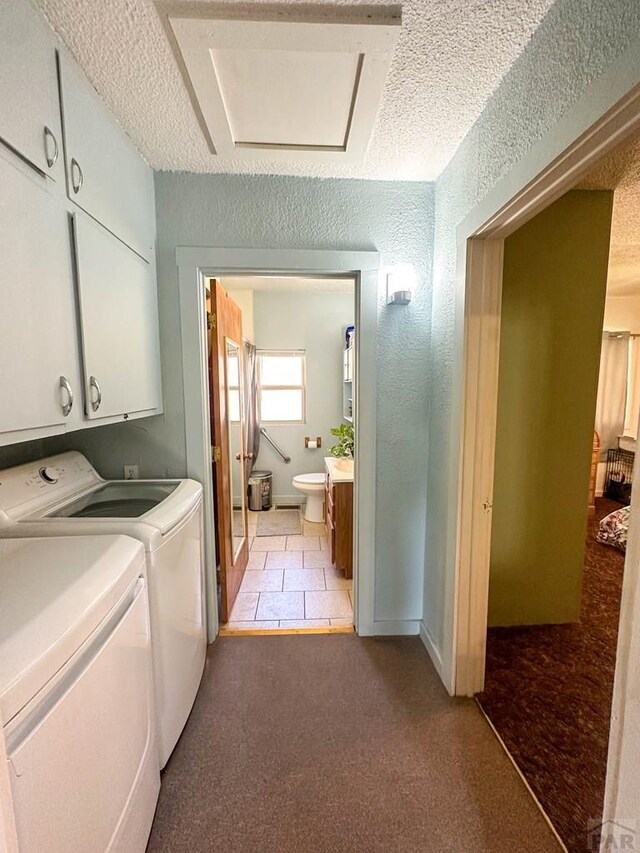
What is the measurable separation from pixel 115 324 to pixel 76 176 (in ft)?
1.58

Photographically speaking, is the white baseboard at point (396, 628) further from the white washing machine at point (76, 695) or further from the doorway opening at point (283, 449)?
the white washing machine at point (76, 695)

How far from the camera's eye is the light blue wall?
4.43 metres

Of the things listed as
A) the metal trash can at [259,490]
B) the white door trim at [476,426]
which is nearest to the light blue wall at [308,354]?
the metal trash can at [259,490]

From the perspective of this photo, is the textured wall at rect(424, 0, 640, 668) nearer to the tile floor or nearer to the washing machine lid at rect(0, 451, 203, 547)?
the tile floor

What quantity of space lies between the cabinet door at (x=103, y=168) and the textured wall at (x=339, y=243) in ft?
0.56

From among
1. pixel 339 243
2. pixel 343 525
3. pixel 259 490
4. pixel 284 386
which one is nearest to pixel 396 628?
pixel 343 525

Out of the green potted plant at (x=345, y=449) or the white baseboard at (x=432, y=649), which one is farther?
the green potted plant at (x=345, y=449)

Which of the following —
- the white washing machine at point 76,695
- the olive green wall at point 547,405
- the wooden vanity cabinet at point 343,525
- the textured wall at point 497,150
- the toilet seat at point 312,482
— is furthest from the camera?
the toilet seat at point 312,482

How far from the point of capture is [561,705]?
5.48 ft

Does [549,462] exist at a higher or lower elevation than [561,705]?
higher

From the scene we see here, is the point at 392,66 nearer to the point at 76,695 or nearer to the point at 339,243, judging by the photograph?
the point at 339,243

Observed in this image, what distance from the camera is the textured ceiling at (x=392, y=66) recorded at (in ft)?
3.39

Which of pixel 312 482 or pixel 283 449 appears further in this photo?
pixel 283 449

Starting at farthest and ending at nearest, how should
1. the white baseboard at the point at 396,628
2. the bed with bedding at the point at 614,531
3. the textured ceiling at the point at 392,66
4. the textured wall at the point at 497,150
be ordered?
the bed with bedding at the point at 614,531
the white baseboard at the point at 396,628
the textured ceiling at the point at 392,66
the textured wall at the point at 497,150
